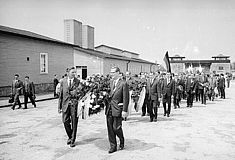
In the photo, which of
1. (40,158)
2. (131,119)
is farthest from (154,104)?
(40,158)

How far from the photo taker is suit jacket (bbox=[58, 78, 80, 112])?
Result: 242 inches

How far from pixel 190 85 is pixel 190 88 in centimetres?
25

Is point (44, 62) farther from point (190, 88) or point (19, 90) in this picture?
point (190, 88)

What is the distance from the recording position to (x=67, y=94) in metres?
6.22

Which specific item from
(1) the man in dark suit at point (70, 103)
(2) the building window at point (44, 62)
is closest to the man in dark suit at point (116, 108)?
(1) the man in dark suit at point (70, 103)

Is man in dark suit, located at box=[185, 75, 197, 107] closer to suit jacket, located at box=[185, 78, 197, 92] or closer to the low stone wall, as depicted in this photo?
suit jacket, located at box=[185, 78, 197, 92]

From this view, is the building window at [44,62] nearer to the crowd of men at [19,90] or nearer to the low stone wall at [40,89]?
the low stone wall at [40,89]

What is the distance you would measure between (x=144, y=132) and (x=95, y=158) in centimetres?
279

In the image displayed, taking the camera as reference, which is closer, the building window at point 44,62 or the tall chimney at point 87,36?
the building window at point 44,62

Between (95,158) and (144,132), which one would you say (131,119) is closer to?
(144,132)

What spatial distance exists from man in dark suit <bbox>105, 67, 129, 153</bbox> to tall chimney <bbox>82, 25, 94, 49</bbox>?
111 ft

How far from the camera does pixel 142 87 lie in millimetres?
10508

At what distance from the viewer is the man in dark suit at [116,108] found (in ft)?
18.7

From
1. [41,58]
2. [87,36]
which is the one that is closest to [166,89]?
[41,58]
